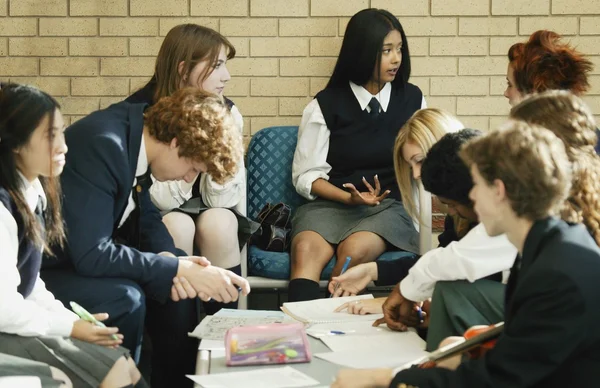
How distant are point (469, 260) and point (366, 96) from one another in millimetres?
2001

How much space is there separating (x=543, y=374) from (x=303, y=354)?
2.89ft

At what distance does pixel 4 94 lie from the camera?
2607 mm

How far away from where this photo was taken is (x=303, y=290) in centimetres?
388

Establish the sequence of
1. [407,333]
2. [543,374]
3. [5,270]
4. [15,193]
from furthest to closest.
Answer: [407,333] → [15,193] → [5,270] → [543,374]

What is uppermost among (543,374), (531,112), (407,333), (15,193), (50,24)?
(50,24)

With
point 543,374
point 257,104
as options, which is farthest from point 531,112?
point 257,104

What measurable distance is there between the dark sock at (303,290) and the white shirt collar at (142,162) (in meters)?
0.98

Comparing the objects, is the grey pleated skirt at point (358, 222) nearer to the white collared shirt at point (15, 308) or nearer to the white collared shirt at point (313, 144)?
the white collared shirt at point (313, 144)

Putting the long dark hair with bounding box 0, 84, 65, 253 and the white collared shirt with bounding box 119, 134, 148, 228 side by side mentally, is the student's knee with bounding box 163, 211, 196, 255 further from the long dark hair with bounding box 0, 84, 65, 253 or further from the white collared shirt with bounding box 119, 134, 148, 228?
the long dark hair with bounding box 0, 84, 65, 253

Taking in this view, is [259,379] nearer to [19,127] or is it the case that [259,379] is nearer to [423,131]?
[19,127]

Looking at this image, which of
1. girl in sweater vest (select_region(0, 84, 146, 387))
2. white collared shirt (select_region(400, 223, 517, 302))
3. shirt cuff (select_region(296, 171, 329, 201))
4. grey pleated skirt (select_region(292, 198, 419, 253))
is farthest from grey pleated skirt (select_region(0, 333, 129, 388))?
shirt cuff (select_region(296, 171, 329, 201))

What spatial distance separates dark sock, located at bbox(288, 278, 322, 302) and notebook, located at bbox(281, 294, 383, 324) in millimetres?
584

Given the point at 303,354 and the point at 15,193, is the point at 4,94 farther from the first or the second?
the point at 303,354

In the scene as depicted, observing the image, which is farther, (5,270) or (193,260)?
(193,260)
